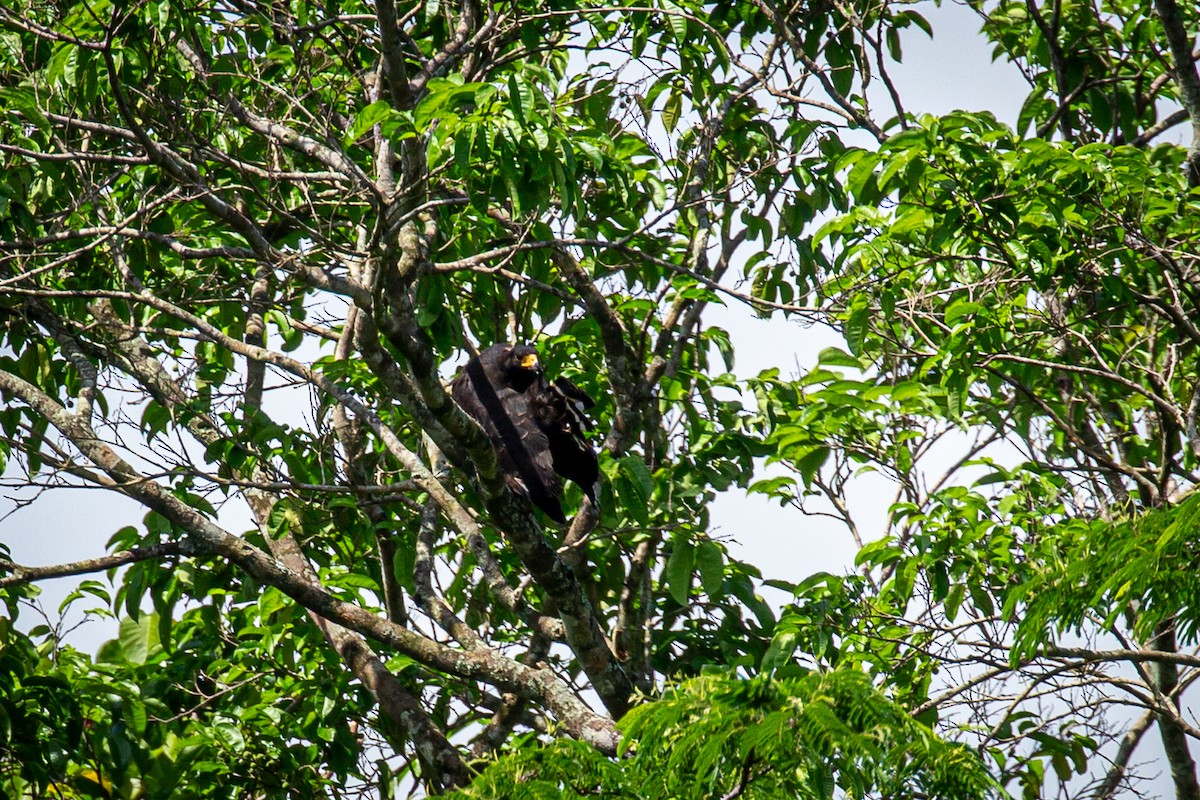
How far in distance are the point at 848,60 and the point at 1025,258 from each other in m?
1.74

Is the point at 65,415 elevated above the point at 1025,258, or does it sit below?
above

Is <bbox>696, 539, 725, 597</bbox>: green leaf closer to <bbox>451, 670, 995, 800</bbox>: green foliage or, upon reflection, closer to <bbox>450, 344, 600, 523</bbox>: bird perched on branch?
<bbox>450, 344, 600, 523</bbox>: bird perched on branch

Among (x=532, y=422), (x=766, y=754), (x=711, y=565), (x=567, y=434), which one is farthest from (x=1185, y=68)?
(x=766, y=754)

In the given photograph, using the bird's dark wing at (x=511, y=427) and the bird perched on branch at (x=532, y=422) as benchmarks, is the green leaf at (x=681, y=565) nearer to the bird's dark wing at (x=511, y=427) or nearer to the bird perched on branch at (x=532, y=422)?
the bird perched on branch at (x=532, y=422)

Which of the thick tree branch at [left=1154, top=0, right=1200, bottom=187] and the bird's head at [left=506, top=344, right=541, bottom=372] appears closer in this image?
the thick tree branch at [left=1154, top=0, right=1200, bottom=187]

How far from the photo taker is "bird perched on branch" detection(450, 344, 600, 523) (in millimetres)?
4309

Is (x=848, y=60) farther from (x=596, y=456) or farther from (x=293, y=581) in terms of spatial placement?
(x=293, y=581)

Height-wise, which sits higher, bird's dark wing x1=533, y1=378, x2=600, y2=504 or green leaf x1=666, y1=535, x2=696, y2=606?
bird's dark wing x1=533, y1=378, x2=600, y2=504

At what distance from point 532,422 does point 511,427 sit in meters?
0.11

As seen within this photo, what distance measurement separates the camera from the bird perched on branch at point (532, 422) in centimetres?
431

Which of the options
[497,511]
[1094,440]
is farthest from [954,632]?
[497,511]

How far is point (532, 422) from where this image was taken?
14.6 ft

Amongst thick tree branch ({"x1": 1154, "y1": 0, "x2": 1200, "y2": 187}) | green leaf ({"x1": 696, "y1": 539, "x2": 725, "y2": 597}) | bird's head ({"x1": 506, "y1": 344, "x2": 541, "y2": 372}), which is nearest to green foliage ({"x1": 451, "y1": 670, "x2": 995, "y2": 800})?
green leaf ({"x1": 696, "y1": 539, "x2": 725, "y2": 597})

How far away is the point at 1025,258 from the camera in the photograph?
3.50 m
